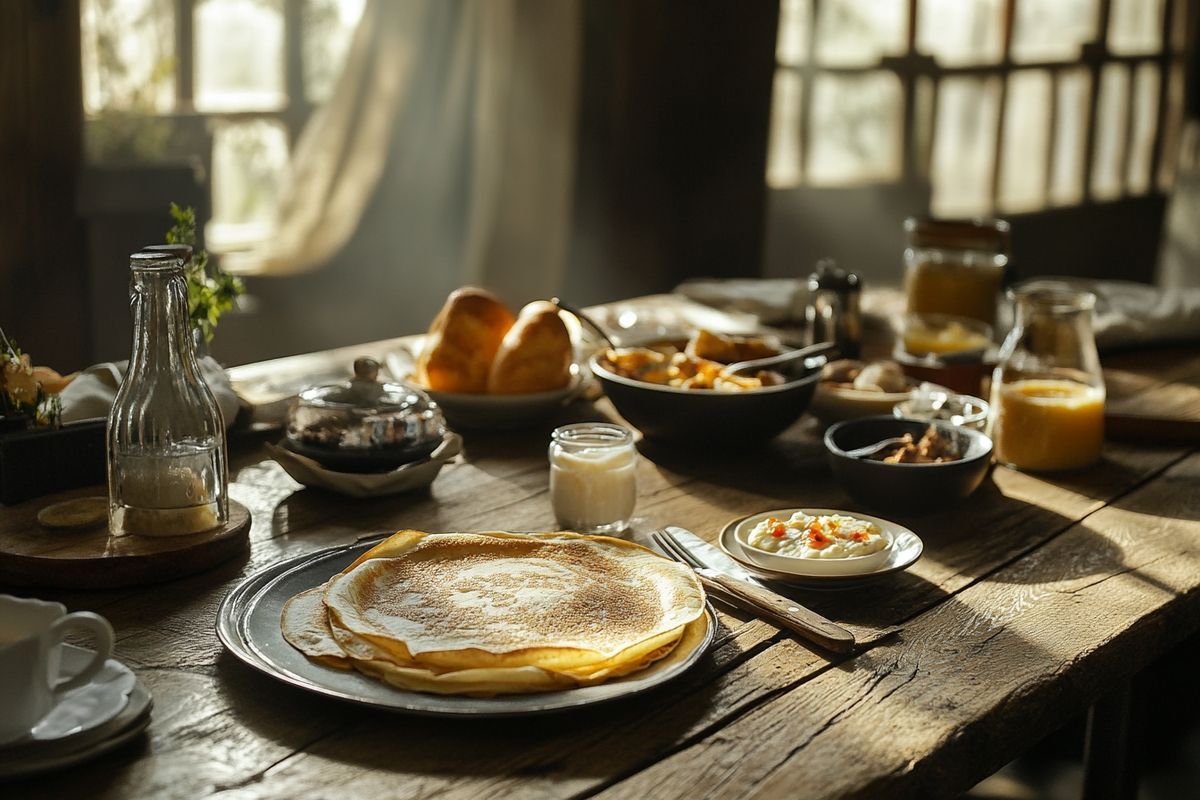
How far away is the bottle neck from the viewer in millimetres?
1332

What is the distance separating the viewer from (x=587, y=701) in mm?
1025

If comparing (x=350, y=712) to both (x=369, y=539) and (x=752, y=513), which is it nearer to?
(x=369, y=539)

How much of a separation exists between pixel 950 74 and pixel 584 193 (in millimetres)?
2503

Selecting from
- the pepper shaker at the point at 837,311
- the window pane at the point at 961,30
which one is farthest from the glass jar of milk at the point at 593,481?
the window pane at the point at 961,30

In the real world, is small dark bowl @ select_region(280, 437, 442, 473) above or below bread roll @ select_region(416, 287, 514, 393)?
below

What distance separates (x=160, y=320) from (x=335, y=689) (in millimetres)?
519

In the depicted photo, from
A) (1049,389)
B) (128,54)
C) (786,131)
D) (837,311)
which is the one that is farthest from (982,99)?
(1049,389)

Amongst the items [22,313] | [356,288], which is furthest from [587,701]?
[356,288]

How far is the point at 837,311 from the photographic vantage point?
226cm

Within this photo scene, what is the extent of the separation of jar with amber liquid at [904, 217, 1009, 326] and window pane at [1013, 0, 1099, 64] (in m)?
3.91

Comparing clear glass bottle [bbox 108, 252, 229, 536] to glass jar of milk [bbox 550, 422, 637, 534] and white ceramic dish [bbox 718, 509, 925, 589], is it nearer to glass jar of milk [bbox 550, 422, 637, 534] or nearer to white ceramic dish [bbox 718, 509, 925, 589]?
glass jar of milk [bbox 550, 422, 637, 534]

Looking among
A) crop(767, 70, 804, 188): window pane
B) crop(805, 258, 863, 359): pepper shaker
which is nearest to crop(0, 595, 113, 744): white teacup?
crop(805, 258, 863, 359): pepper shaker

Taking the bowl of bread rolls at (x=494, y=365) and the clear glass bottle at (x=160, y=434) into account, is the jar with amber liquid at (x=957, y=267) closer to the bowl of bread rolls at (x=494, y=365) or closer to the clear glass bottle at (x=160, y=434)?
the bowl of bread rolls at (x=494, y=365)

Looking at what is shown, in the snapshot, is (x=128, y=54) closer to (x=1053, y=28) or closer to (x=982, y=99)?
(x=982, y=99)
